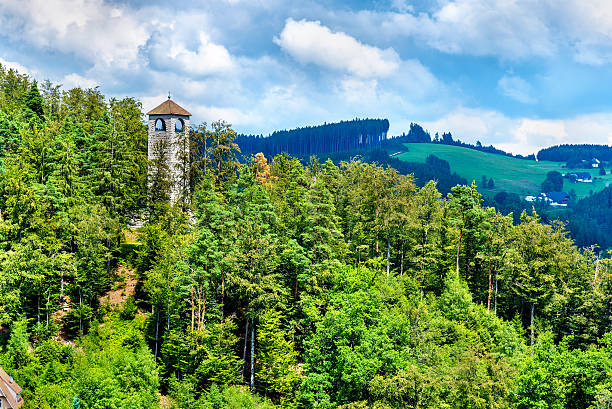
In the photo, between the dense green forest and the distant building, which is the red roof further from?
the distant building

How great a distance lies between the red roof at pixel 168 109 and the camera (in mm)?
61812

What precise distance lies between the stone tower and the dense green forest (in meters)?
2.48

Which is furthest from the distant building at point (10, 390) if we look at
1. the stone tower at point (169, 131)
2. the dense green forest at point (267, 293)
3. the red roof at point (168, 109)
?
the red roof at point (168, 109)

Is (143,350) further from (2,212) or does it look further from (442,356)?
(442,356)

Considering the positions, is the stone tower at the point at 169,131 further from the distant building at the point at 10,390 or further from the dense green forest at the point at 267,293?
the distant building at the point at 10,390

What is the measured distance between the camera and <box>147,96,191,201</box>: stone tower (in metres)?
60.2

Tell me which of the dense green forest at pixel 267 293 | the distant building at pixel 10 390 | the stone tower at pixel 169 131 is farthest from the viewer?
the stone tower at pixel 169 131

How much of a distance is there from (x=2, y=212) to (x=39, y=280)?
34.1ft

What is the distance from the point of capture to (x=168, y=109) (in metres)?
61.9

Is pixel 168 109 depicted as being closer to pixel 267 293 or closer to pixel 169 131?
pixel 169 131

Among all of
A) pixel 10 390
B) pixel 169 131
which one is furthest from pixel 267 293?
pixel 169 131

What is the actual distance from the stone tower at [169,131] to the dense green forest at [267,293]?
8.13 ft

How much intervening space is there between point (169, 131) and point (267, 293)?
103ft

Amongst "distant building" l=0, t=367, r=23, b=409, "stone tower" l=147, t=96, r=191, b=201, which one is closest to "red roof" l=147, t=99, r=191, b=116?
"stone tower" l=147, t=96, r=191, b=201
